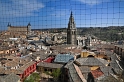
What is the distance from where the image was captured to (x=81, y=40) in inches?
728

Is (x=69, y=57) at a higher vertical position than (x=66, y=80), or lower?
higher

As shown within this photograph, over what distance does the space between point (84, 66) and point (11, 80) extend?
2.56 metres

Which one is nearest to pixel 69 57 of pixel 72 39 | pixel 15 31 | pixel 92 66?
pixel 92 66

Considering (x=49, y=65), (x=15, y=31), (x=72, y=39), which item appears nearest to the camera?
(x=49, y=65)

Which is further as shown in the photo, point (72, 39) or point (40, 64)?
point (72, 39)

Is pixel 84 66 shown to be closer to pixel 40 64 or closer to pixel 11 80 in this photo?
pixel 40 64

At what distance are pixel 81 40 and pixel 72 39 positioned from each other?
9.94 feet

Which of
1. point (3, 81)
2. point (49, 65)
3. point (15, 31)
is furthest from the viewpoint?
point (15, 31)

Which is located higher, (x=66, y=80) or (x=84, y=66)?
(x=84, y=66)

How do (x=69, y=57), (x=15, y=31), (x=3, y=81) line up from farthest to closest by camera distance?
(x=15, y=31), (x=69, y=57), (x=3, y=81)

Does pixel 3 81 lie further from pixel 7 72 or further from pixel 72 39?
pixel 72 39

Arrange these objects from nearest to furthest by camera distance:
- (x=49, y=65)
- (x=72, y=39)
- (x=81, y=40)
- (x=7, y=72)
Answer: (x=7, y=72)
(x=49, y=65)
(x=72, y=39)
(x=81, y=40)

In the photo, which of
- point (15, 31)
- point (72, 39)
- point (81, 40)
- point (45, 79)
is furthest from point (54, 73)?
point (15, 31)

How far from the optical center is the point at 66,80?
657 cm
